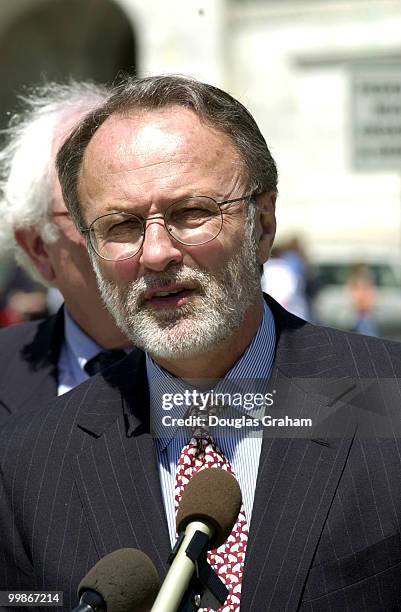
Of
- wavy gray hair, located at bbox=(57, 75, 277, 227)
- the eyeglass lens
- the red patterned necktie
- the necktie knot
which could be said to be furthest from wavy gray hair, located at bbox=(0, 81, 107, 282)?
the red patterned necktie

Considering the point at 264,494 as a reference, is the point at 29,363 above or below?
above

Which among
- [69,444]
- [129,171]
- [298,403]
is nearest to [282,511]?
[298,403]

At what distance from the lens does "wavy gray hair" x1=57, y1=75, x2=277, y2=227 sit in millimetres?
2721

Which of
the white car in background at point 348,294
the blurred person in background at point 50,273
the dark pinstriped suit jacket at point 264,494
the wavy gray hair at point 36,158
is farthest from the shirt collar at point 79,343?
the white car in background at point 348,294

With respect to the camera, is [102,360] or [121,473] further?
[102,360]

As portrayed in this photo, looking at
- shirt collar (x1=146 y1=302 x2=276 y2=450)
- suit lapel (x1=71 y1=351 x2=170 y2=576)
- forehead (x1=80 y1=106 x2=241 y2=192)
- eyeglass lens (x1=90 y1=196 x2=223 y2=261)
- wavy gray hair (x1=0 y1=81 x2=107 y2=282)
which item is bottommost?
suit lapel (x1=71 y1=351 x2=170 y2=576)

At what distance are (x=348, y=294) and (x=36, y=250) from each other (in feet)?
35.6

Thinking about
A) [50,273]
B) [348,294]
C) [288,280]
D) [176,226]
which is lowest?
[176,226]

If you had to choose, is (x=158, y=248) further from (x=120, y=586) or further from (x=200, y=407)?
(x=120, y=586)

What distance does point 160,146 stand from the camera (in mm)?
2613

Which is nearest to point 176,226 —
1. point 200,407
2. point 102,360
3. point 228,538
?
point 200,407

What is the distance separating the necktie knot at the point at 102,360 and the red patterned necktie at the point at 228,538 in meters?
1.12

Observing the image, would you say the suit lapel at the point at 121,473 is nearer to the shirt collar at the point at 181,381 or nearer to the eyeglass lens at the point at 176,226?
the shirt collar at the point at 181,381

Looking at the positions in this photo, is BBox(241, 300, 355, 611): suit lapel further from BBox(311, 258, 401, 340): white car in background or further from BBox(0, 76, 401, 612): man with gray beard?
BBox(311, 258, 401, 340): white car in background
